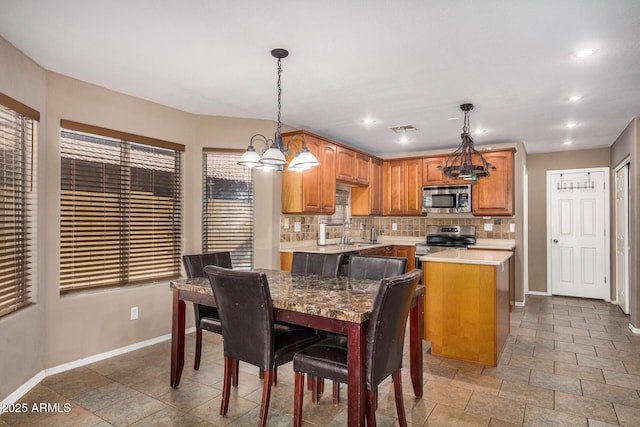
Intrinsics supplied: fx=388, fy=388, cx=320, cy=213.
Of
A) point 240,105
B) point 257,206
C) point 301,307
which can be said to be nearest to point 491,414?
point 301,307

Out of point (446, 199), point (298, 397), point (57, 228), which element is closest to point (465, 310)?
point (298, 397)

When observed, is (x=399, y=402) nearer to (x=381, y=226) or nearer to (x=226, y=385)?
(x=226, y=385)

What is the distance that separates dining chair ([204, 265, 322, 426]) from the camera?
6.54ft

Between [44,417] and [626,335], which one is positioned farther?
[626,335]

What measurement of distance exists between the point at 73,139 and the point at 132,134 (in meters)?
0.50

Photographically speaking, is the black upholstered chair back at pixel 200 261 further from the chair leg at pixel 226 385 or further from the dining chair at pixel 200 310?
the chair leg at pixel 226 385

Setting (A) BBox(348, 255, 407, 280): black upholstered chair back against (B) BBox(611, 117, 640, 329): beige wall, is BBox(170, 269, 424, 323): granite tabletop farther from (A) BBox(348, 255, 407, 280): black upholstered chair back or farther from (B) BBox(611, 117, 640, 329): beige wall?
(B) BBox(611, 117, 640, 329): beige wall

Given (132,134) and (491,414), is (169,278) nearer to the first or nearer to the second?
(132,134)

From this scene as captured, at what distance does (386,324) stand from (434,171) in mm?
4426

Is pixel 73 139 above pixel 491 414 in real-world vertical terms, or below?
above

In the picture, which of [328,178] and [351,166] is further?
[351,166]

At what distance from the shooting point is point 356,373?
1.79 m

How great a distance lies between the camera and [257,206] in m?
4.34

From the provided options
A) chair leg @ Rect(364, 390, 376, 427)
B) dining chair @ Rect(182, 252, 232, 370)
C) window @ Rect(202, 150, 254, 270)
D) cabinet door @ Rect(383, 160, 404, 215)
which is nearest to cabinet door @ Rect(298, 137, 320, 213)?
window @ Rect(202, 150, 254, 270)
